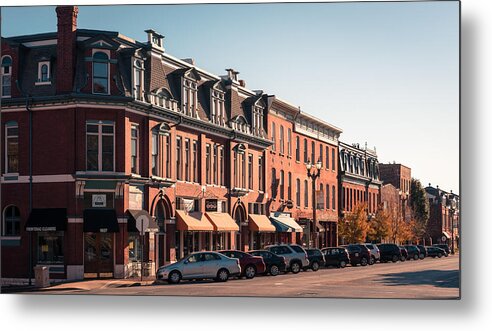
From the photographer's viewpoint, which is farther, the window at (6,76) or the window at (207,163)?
the window at (207,163)

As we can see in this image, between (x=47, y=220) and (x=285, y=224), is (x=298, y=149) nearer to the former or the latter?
(x=285, y=224)

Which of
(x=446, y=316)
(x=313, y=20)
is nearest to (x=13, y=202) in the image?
(x=313, y=20)

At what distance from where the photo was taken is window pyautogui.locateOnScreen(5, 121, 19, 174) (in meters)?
31.9

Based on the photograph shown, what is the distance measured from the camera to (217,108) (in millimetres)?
36281

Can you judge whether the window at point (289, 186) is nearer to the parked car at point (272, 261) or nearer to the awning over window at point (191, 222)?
the parked car at point (272, 261)

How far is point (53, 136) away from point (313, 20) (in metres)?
9.08

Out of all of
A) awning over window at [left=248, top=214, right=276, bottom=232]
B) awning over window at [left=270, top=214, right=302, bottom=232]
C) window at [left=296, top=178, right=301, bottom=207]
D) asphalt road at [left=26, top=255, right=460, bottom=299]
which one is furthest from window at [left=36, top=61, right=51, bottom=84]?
awning over window at [left=270, top=214, right=302, bottom=232]

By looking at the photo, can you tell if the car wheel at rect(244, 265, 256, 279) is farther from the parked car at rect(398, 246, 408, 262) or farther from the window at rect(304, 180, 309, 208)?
the parked car at rect(398, 246, 408, 262)

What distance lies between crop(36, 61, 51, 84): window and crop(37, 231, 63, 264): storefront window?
4.97m

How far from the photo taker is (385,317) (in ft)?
91.5

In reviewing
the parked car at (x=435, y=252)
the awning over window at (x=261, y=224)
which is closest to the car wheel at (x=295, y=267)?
the awning over window at (x=261, y=224)

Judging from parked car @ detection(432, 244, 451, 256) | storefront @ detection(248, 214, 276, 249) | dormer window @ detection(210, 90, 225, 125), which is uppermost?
dormer window @ detection(210, 90, 225, 125)

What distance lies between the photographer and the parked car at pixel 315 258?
4047 cm

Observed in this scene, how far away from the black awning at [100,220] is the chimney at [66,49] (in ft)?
13.3
